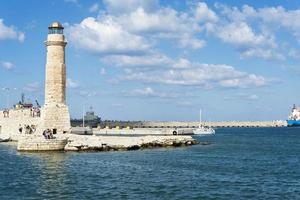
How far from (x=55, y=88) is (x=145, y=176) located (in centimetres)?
2567

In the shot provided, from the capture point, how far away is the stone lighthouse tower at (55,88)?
180ft

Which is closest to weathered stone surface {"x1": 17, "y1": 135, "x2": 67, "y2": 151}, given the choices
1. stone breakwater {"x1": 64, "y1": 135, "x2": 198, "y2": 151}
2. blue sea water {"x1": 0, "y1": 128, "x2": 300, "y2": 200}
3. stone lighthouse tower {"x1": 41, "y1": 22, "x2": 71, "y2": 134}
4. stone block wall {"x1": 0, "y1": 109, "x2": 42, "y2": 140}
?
stone breakwater {"x1": 64, "y1": 135, "x2": 198, "y2": 151}

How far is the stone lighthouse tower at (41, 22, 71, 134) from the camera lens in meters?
54.9

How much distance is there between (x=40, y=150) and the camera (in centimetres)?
4697

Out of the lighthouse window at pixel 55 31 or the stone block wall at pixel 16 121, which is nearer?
the lighthouse window at pixel 55 31

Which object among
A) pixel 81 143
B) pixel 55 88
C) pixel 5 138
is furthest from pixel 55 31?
pixel 5 138

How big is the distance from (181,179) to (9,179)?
9.94 meters

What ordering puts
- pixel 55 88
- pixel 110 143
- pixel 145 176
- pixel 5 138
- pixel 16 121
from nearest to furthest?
pixel 145 176 → pixel 110 143 → pixel 55 88 → pixel 16 121 → pixel 5 138

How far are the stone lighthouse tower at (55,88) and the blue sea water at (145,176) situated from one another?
8.72 metres

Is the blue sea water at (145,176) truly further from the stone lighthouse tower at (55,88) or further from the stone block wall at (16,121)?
the stone block wall at (16,121)

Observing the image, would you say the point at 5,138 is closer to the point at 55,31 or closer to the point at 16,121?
the point at 16,121

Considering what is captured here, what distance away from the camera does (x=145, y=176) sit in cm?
3177

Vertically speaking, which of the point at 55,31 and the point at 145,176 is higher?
the point at 55,31

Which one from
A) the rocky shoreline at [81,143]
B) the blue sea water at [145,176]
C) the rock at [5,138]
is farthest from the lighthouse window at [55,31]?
the rock at [5,138]
